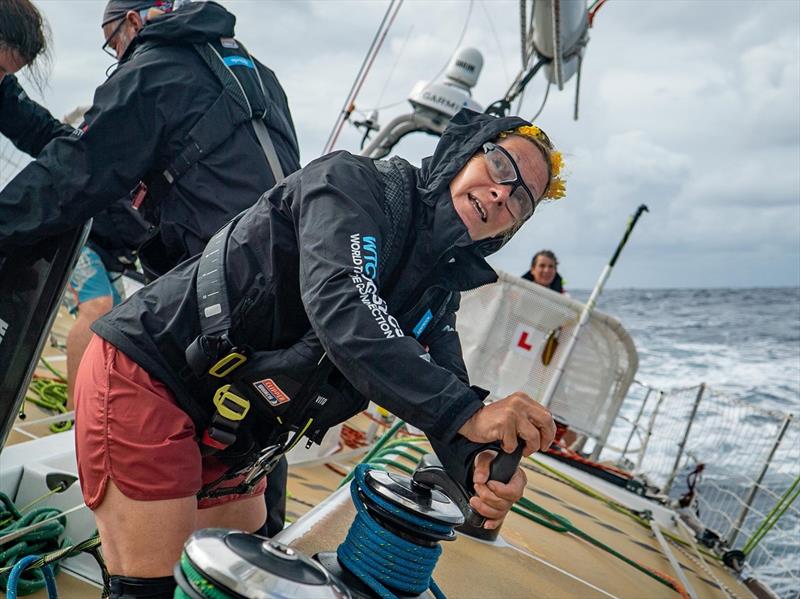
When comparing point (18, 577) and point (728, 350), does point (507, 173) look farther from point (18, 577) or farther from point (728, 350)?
point (728, 350)

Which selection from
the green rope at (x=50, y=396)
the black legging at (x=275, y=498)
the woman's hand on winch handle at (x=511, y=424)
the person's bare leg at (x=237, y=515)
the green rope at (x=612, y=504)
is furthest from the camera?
the green rope at (x=612, y=504)

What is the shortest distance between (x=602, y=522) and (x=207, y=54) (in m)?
3.32

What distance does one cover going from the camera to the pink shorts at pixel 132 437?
1.62 meters

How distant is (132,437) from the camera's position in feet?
5.36

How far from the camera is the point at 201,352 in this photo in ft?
5.22

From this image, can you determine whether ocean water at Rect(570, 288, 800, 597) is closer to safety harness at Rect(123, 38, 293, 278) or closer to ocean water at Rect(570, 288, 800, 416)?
ocean water at Rect(570, 288, 800, 416)

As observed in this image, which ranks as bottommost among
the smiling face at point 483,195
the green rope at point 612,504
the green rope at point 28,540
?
the green rope at point 28,540

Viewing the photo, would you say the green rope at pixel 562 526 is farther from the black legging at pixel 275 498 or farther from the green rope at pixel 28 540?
the green rope at pixel 28 540

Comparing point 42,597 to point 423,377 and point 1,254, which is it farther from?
point 423,377

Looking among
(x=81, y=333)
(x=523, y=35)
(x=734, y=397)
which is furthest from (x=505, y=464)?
(x=734, y=397)

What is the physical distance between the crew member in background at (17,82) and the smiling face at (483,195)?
1.30 metres

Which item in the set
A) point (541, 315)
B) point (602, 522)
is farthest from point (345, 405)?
point (541, 315)

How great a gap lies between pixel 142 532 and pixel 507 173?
105 cm

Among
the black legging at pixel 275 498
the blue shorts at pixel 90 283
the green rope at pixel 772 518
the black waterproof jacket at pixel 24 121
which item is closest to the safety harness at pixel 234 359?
the black legging at pixel 275 498
